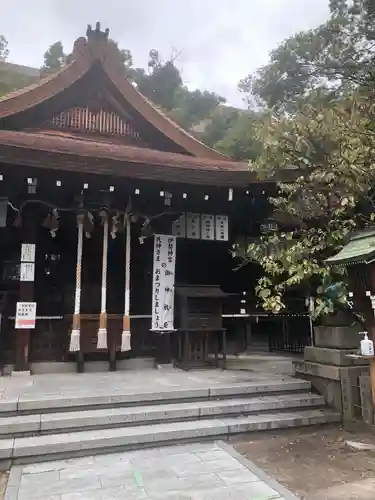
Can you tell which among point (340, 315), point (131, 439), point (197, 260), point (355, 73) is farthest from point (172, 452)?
point (355, 73)

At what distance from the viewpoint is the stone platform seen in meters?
4.64

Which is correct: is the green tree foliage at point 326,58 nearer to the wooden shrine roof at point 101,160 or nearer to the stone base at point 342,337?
the wooden shrine roof at point 101,160

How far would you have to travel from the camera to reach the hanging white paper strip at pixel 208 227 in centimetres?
870

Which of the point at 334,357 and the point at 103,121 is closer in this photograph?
the point at 334,357

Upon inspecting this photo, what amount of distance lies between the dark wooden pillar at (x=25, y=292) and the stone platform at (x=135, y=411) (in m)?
0.46

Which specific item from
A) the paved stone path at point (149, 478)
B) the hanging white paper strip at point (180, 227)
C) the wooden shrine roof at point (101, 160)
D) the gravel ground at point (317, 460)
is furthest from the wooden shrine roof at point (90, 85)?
the paved stone path at point (149, 478)

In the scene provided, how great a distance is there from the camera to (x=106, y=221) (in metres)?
7.67

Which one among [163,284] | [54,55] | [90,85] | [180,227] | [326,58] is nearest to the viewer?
[163,284]

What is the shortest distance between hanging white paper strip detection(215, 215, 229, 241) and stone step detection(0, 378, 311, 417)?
3.29 meters

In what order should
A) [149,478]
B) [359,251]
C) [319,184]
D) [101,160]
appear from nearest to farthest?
[149,478] → [359,251] → [319,184] → [101,160]

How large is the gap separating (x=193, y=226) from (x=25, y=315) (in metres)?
3.65

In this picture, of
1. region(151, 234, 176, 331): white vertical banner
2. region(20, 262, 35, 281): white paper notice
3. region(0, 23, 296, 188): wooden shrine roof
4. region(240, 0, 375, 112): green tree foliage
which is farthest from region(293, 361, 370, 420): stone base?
region(240, 0, 375, 112): green tree foliage

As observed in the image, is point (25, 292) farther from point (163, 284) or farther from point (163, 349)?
point (163, 349)

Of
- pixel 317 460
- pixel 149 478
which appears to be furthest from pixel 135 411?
pixel 317 460
